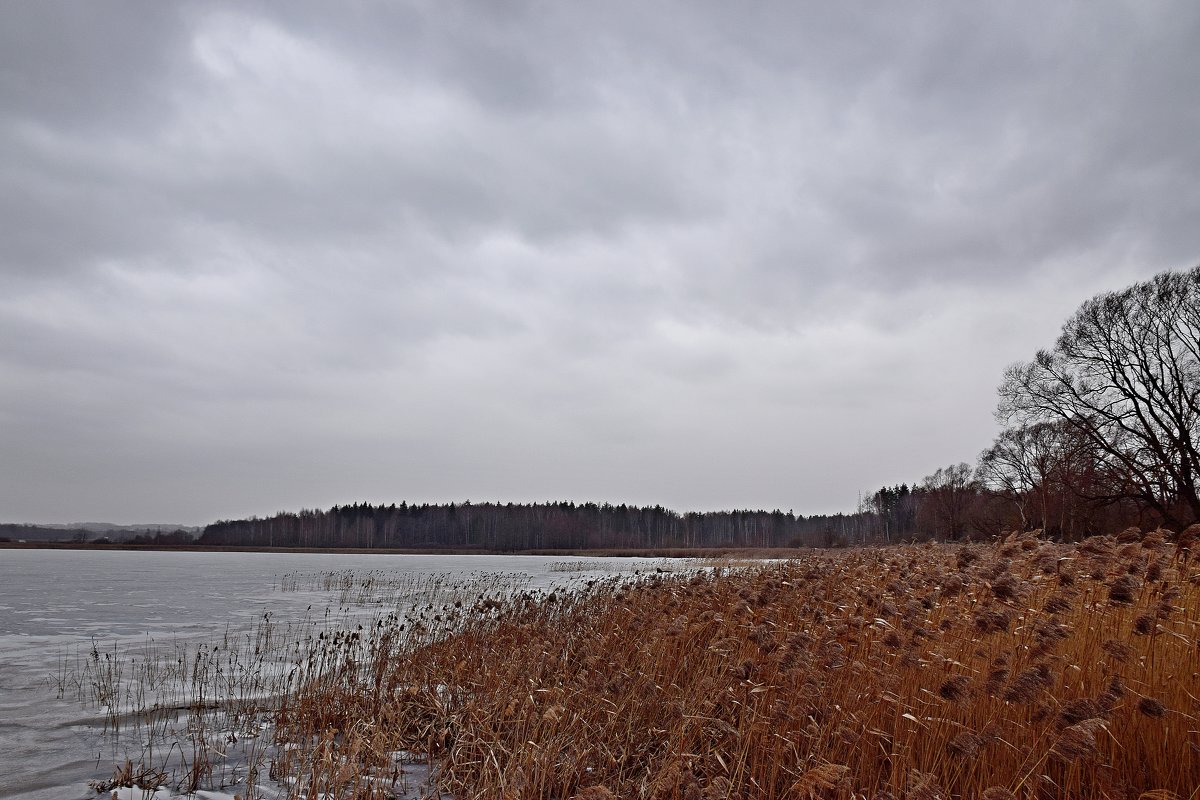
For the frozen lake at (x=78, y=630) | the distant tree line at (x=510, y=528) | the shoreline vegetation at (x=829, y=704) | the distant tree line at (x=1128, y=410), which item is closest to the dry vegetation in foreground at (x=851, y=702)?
the shoreline vegetation at (x=829, y=704)

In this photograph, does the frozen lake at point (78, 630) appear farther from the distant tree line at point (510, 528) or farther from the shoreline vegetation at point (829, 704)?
the distant tree line at point (510, 528)

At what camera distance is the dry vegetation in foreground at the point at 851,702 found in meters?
4.32

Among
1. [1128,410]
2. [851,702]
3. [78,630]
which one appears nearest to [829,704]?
[851,702]

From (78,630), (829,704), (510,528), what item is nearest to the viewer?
(829,704)

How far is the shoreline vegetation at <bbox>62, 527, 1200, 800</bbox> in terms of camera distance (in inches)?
171

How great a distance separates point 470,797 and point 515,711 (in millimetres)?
1622

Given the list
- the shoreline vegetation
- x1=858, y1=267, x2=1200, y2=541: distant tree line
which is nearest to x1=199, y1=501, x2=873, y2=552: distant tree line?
x1=858, y1=267, x2=1200, y2=541: distant tree line

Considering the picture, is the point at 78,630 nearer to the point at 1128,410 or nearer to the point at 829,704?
the point at 829,704

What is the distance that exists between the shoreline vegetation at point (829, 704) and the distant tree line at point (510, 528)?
10865cm

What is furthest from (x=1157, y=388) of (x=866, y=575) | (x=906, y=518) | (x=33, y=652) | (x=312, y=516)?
(x=312, y=516)

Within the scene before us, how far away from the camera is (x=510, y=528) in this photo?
4774 inches

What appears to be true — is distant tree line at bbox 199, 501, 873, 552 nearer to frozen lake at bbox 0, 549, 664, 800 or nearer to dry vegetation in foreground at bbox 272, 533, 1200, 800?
frozen lake at bbox 0, 549, 664, 800

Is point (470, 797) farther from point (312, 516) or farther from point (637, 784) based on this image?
point (312, 516)

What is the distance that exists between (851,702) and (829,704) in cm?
18
